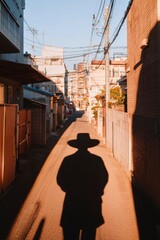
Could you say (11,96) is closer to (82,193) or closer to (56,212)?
(82,193)

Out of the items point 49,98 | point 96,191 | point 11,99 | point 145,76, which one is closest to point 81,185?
point 96,191

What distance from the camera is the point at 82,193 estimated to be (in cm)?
768

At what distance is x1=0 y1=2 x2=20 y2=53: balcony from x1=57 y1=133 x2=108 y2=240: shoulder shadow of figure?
258 inches

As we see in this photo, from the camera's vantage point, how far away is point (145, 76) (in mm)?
7633

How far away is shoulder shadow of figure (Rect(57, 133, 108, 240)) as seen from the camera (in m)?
5.46

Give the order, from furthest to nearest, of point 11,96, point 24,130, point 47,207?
point 11,96, point 24,130, point 47,207

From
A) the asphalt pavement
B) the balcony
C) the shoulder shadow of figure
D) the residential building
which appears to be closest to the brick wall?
the asphalt pavement

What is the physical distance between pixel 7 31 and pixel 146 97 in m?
8.44

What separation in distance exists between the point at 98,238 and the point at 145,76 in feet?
15.6

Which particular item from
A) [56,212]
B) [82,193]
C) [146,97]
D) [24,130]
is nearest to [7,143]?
[82,193]

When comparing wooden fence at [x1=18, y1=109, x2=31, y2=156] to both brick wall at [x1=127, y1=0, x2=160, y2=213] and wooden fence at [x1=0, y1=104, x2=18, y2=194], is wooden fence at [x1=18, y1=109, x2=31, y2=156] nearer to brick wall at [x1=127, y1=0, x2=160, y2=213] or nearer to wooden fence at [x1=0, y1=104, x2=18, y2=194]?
wooden fence at [x1=0, y1=104, x2=18, y2=194]

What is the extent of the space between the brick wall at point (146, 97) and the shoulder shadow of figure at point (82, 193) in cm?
145

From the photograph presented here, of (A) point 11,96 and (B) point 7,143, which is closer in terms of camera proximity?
(B) point 7,143

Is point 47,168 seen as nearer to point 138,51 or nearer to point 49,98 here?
point 138,51
